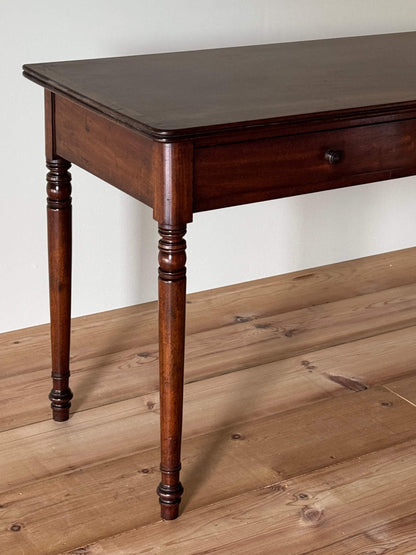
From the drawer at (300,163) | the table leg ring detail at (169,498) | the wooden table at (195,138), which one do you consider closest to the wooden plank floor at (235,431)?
the table leg ring detail at (169,498)

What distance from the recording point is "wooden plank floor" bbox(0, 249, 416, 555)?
7.02ft

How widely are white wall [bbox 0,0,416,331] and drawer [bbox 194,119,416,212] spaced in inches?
43.0

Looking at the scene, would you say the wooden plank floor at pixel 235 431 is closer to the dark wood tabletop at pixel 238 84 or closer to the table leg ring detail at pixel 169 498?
the table leg ring detail at pixel 169 498

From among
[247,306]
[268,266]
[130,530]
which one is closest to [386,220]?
[268,266]

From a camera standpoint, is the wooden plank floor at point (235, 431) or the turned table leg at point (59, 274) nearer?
the wooden plank floor at point (235, 431)

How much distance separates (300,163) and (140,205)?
118 centimetres

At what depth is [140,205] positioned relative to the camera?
3.13 meters

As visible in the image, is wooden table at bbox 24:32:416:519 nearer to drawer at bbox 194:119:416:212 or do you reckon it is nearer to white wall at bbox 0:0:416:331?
drawer at bbox 194:119:416:212

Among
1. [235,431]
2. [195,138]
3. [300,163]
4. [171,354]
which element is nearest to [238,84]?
[300,163]

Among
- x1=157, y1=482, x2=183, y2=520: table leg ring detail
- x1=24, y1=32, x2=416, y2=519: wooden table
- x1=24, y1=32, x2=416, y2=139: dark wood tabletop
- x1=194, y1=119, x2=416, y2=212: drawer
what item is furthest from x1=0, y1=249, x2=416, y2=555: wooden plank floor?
x1=24, y1=32, x2=416, y2=139: dark wood tabletop

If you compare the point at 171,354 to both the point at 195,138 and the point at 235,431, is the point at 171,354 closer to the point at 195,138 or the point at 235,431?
the point at 195,138

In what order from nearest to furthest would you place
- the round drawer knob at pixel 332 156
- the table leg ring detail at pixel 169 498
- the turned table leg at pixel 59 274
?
1. the round drawer knob at pixel 332 156
2. the table leg ring detail at pixel 169 498
3. the turned table leg at pixel 59 274

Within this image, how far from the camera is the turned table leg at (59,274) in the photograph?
2337 millimetres

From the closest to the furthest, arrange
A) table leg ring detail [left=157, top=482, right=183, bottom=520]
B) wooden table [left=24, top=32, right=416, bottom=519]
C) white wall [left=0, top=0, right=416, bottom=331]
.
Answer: wooden table [left=24, top=32, right=416, bottom=519] < table leg ring detail [left=157, top=482, right=183, bottom=520] < white wall [left=0, top=0, right=416, bottom=331]
